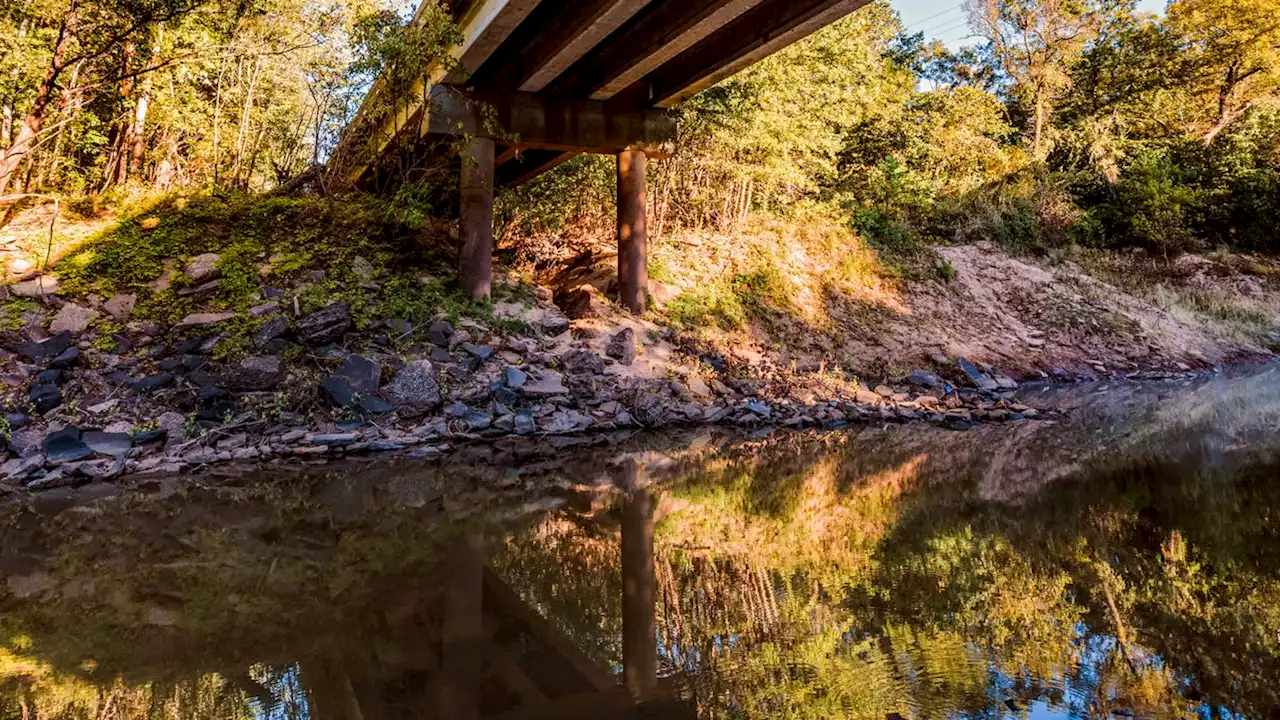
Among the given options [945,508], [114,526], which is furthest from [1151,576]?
[114,526]

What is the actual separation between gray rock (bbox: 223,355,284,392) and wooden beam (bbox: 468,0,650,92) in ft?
16.5

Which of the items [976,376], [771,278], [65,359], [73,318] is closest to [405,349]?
[65,359]

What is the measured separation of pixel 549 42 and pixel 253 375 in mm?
5306

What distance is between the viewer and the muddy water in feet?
8.09

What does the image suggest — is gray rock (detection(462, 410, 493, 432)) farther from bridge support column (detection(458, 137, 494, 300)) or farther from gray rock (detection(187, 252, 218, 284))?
gray rock (detection(187, 252, 218, 284))

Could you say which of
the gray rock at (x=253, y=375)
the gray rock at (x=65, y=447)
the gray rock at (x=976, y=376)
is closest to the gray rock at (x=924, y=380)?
the gray rock at (x=976, y=376)

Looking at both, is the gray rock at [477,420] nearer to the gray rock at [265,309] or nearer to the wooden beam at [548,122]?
the gray rock at [265,309]

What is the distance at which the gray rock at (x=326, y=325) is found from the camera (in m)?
8.66

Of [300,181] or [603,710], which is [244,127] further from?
[603,710]

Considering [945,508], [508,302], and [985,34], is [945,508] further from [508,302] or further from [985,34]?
[985,34]

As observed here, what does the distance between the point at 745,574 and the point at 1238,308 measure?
21.8m

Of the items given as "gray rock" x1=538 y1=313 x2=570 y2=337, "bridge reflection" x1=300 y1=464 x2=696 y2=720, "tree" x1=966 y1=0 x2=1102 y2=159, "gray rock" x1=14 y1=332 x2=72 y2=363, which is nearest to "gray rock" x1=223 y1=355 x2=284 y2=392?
"gray rock" x1=14 y1=332 x2=72 y2=363

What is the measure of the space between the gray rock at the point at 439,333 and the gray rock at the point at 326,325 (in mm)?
938

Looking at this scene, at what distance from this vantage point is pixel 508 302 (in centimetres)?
1062
